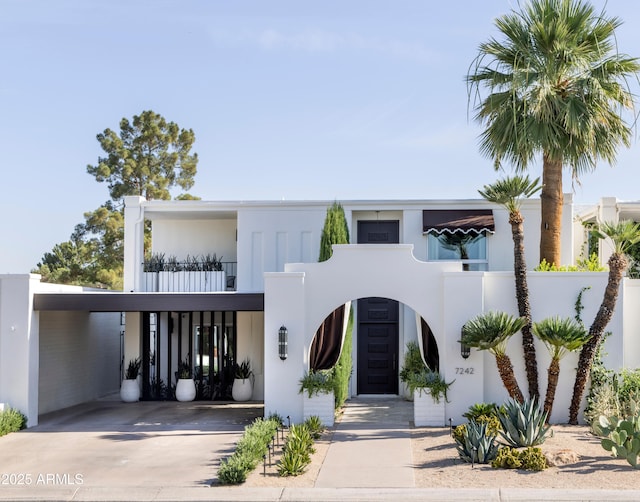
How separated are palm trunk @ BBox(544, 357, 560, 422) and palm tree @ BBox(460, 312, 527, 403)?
1.83ft

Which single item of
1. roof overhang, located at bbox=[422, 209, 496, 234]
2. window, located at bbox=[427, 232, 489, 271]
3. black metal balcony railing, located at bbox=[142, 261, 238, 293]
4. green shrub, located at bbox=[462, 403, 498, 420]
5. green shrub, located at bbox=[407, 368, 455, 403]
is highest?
roof overhang, located at bbox=[422, 209, 496, 234]

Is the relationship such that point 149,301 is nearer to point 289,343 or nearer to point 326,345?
point 289,343

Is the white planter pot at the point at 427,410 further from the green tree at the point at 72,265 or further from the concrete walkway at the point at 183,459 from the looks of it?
the green tree at the point at 72,265

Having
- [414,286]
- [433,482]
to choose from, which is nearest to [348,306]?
[414,286]

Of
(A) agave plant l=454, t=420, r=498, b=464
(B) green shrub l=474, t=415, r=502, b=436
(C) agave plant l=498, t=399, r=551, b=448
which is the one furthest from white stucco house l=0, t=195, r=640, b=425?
(A) agave plant l=454, t=420, r=498, b=464

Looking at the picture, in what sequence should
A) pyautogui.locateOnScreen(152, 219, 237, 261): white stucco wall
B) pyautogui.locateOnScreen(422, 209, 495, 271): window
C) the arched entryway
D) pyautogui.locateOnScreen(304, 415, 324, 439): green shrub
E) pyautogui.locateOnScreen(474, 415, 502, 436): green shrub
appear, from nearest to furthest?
pyautogui.locateOnScreen(474, 415, 502, 436): green shrub → pyautogui.locateOnScreen(304, 415, 324, 439): green shrub → the arched entryway → pyautogui.locateOnScreen(422, 209, 495, 271): window → pyautogui.locateOnScreen(152, 219, 237, 261): white stucco wall

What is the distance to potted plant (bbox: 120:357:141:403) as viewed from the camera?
2223cm

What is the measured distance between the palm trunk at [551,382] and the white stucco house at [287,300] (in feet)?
1.22

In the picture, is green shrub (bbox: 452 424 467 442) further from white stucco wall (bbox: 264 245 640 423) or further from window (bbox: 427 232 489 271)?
window (bbox: 427 232 489 271)

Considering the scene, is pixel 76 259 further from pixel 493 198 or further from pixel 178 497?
pixel 178 497

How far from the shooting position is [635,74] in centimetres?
1803

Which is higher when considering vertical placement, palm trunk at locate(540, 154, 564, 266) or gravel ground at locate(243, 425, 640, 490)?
palm trunk at locate(540, 154, 564, 266)

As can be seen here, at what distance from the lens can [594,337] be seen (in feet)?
54.9

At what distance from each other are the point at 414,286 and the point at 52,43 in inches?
452
